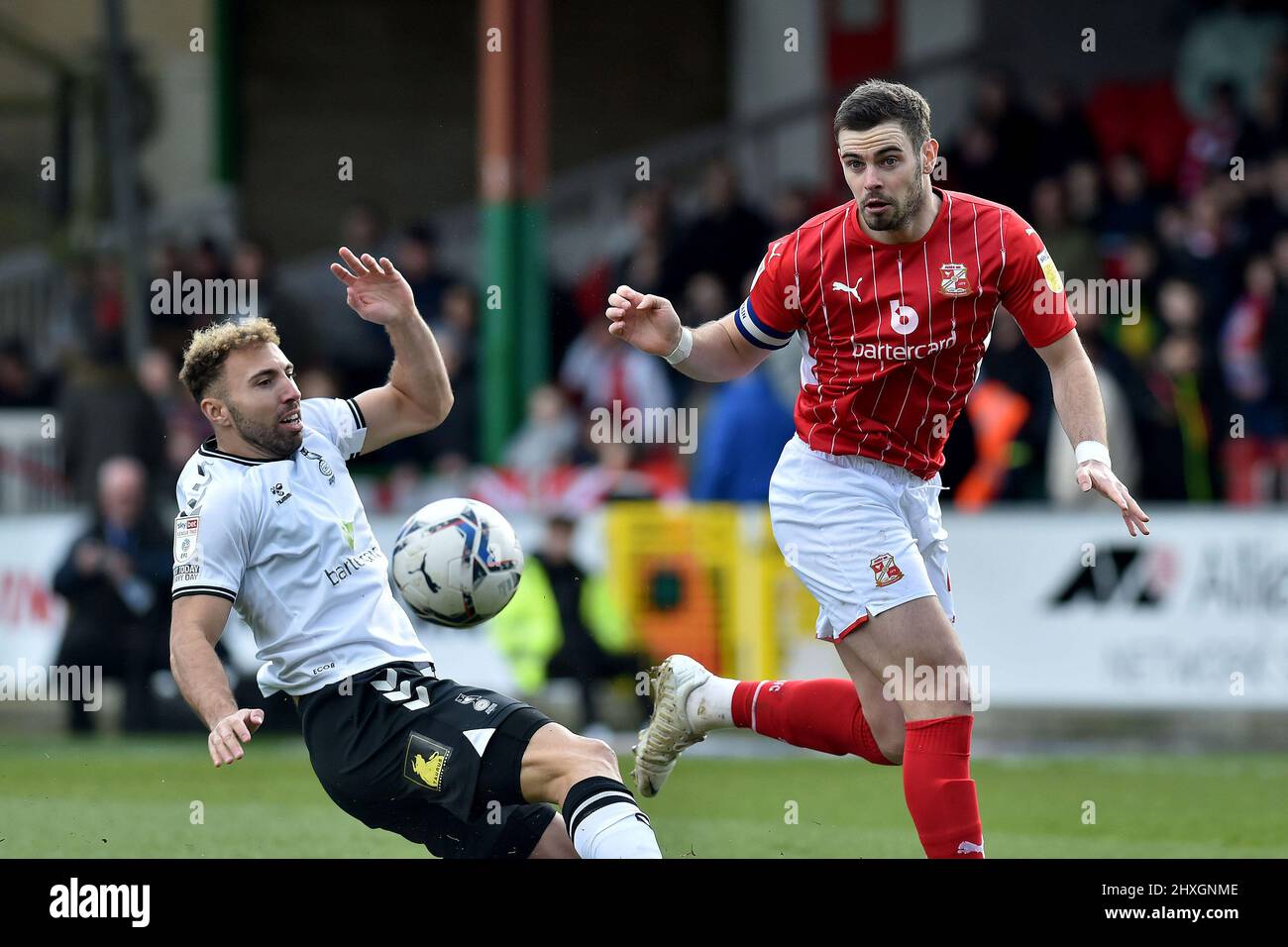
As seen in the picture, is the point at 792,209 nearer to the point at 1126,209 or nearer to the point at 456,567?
the point at 1126,209

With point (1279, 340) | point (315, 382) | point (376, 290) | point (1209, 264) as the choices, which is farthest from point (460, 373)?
point (376, 290)

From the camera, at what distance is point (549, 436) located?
1280 centimetres

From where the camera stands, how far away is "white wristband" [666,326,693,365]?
5909 mm

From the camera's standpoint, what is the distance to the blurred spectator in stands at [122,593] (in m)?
11.5

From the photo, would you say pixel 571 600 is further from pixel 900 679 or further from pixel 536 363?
pixel 900 679

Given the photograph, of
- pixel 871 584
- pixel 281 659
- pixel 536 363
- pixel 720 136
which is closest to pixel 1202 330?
pixel 536 363

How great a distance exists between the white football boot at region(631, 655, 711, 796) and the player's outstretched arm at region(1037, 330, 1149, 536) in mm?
1503

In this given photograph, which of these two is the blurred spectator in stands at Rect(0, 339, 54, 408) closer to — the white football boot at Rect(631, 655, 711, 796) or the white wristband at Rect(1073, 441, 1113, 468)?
the white football boot at Rect(631, 655, 711, 796)

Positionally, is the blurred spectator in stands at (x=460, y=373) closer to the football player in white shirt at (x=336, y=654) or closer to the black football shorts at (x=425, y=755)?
the football player in white shirt at (x=336, y=654)

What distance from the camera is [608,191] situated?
17.6m

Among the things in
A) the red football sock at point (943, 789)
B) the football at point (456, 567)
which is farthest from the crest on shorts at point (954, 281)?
the football at point (456, 567)

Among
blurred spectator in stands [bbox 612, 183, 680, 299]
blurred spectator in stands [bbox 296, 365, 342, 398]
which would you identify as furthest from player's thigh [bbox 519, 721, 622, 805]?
blurred spectator in stands [bbox 612, 183, 680, 299]

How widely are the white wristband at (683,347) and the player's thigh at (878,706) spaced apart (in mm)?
996
